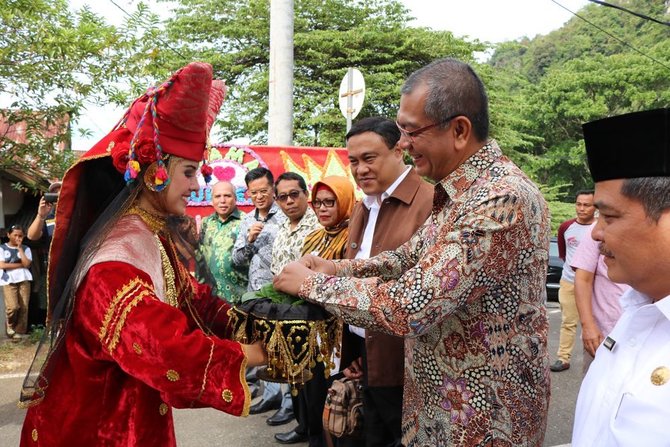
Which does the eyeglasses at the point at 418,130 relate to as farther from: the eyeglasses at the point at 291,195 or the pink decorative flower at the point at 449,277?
the eyeglasses at the point at 291,195

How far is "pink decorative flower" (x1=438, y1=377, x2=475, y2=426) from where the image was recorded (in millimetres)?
1863

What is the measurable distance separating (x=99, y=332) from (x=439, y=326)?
113cm

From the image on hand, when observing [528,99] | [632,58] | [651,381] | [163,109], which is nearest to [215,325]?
[163,109]

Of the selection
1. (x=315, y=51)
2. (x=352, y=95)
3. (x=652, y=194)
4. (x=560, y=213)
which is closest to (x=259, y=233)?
(x=352, y=95)

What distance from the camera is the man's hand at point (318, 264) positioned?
88.1 inches

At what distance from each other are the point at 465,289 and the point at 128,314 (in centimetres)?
106

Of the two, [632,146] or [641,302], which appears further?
[641,302]

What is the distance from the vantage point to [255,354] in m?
2.00

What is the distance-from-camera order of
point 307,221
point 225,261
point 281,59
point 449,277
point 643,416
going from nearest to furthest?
point 643,416 < point 449,277 < point 307,221 < point 225,261 < point 281,59

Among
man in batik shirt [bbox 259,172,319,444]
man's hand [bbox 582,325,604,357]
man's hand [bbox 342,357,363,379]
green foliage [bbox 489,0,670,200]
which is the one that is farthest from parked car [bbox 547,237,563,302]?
green foliage [bbox 489,0,670,200]

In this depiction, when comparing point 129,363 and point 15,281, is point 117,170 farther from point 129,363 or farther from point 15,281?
point 15,281

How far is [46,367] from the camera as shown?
1.90m

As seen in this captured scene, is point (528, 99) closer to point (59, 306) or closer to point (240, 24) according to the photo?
point (240, 24)

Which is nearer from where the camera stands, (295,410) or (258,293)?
(258,293)
